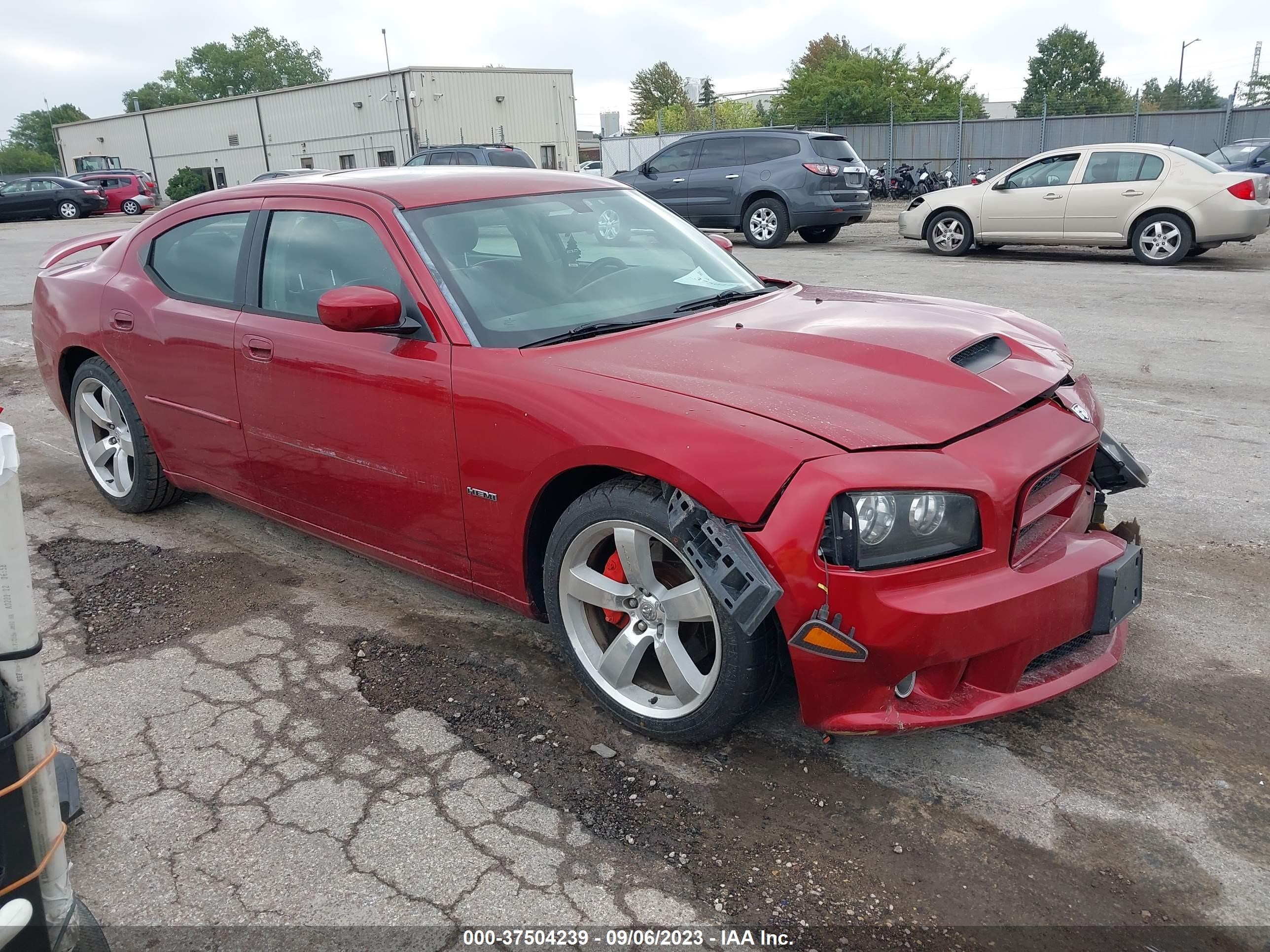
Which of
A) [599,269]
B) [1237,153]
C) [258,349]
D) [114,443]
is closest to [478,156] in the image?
[1237,153]

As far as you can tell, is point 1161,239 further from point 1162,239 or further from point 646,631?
point 646,631

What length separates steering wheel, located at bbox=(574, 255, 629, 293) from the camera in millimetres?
3498

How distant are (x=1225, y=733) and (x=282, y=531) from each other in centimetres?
393

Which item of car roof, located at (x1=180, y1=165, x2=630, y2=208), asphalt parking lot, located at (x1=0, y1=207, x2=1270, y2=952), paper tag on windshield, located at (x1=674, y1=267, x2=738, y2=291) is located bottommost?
asphalt parking lot, located at (x1=0, y1=207, x2=1270, y2=952)

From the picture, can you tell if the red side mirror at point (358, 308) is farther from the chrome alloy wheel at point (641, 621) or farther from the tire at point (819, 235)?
the tire at point (819, 235)

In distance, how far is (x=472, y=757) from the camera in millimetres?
2855

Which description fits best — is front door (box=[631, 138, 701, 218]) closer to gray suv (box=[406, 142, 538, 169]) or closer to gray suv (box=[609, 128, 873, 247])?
gray suv (box=[609, 128, 873, 247])

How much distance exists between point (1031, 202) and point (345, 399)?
39.6ft

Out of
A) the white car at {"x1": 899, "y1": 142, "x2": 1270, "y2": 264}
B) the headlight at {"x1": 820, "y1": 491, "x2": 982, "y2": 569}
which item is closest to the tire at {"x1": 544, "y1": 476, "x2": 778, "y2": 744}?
the headlight at {"x1": 820, "y1": 491, "x2": 982, "y2": 569}

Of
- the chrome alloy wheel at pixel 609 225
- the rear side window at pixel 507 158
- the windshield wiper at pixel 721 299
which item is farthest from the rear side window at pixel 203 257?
the rear side window at pixel 507 158

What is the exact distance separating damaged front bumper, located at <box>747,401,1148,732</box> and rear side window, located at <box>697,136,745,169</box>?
1358 centimetres

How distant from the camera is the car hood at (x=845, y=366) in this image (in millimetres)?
2564

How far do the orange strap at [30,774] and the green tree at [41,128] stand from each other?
412 feet

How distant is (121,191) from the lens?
33.4 metres
